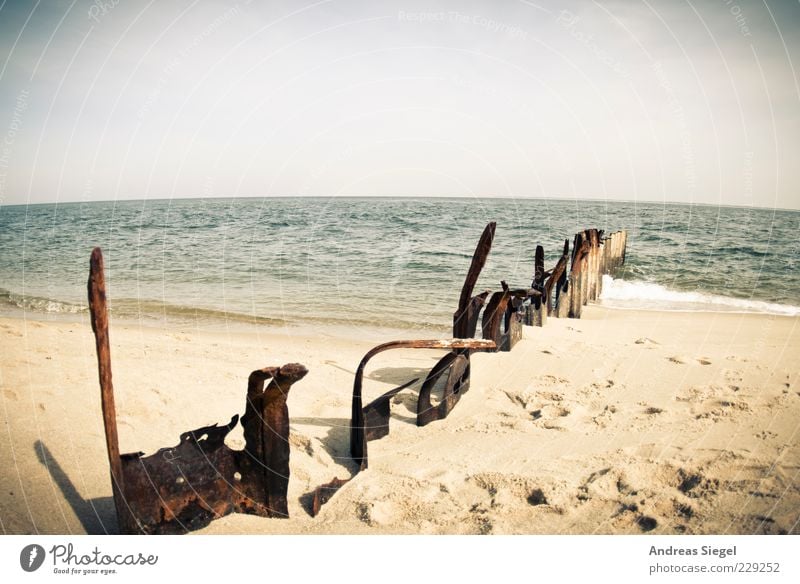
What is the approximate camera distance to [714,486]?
286 cm

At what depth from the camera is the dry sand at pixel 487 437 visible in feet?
9.17

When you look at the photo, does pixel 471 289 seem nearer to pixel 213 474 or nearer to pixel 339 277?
pixel 213 474

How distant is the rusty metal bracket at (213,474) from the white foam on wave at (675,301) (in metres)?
9.90

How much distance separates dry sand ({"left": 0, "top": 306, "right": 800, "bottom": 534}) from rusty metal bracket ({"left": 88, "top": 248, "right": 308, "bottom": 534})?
0.14 meters

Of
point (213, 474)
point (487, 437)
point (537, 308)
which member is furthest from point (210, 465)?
point (537, 308)

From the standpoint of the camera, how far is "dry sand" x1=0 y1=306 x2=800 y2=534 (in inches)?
110

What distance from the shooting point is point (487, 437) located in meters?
3.81

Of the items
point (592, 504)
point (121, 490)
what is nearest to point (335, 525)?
point (121, 490)

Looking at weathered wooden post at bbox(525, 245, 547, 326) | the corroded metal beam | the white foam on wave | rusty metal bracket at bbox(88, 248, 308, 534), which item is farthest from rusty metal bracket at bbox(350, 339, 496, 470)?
the white foam on wave

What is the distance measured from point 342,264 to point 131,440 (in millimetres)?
12326
